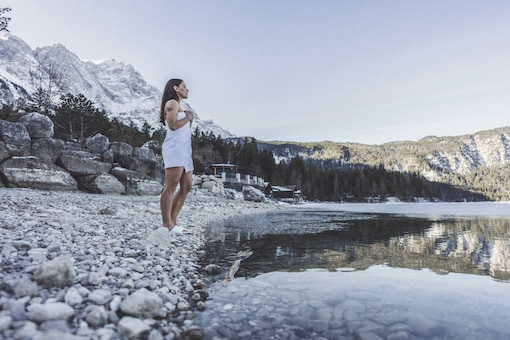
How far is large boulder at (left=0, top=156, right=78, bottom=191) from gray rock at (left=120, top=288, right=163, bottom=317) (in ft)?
47.3

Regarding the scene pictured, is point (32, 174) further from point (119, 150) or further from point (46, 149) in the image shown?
point (119, 150)

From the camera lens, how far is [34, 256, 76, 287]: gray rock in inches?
92.3

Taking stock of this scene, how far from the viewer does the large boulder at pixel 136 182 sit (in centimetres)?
1908

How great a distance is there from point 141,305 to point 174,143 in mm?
3494

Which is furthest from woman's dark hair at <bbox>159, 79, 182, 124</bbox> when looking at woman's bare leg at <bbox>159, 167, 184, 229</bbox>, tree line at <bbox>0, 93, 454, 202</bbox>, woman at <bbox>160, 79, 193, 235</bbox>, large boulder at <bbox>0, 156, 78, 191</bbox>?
tree line at <bbox>0, 93, 454, 202</bbox>

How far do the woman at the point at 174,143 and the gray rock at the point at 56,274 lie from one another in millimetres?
2816

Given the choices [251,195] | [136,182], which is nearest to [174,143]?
[136,182]

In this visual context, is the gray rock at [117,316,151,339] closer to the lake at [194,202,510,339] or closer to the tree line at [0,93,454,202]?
the lake at [194,202,510,339]

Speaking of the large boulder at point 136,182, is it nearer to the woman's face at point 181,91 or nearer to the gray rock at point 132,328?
the woman's face at point 181,91

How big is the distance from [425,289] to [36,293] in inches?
156

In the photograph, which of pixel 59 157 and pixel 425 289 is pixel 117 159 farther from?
pixel 425 289

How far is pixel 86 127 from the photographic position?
4653cm

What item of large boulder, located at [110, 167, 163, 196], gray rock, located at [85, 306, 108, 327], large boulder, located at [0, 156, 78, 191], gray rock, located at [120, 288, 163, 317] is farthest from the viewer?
large boulder, located at [110, 167, 163, 196]

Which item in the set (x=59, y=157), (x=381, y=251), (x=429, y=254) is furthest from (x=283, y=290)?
(x=59, y=157)
